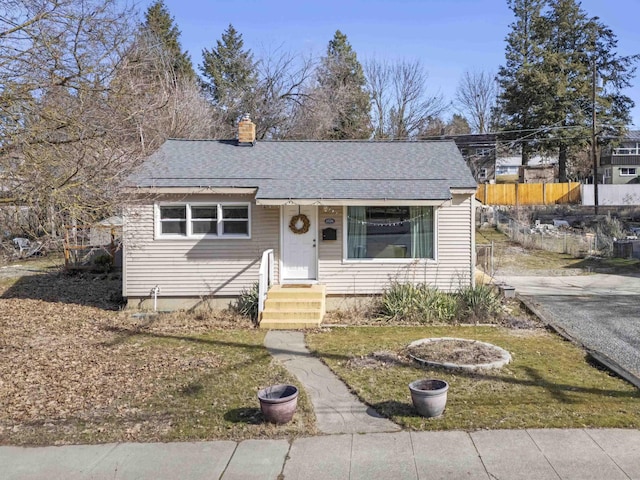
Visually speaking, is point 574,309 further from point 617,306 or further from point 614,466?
point 614,466

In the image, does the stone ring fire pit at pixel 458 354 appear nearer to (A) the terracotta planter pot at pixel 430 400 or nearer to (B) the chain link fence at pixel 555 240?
(A) the terracotta planter pot at pixel 430 400

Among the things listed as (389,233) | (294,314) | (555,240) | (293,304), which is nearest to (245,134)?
(389,233)

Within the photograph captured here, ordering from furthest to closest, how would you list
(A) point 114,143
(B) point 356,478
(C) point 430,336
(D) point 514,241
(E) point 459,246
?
1. (D) point 514,241
2. (E) point 459,246
3. (C) point 430,336
4. (A) point 114,143
5. (B) point 356,478

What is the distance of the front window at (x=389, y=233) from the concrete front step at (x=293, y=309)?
1.47m

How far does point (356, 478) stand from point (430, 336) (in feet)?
18.3

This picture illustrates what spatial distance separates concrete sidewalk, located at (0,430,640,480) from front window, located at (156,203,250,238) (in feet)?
23.8

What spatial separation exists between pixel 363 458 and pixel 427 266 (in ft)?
24.8

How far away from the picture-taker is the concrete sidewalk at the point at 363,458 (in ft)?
14.7

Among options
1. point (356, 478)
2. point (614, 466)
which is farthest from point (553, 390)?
point (356, 478)

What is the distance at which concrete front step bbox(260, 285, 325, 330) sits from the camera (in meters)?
10.5

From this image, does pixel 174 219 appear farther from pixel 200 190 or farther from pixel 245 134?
pixel 245 134

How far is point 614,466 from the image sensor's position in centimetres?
450

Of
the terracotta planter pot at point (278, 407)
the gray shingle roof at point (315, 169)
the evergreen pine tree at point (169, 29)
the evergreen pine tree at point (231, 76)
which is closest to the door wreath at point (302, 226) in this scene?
the gray shingle roof at point (315, 169)

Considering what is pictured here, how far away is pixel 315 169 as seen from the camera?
42.5ft
